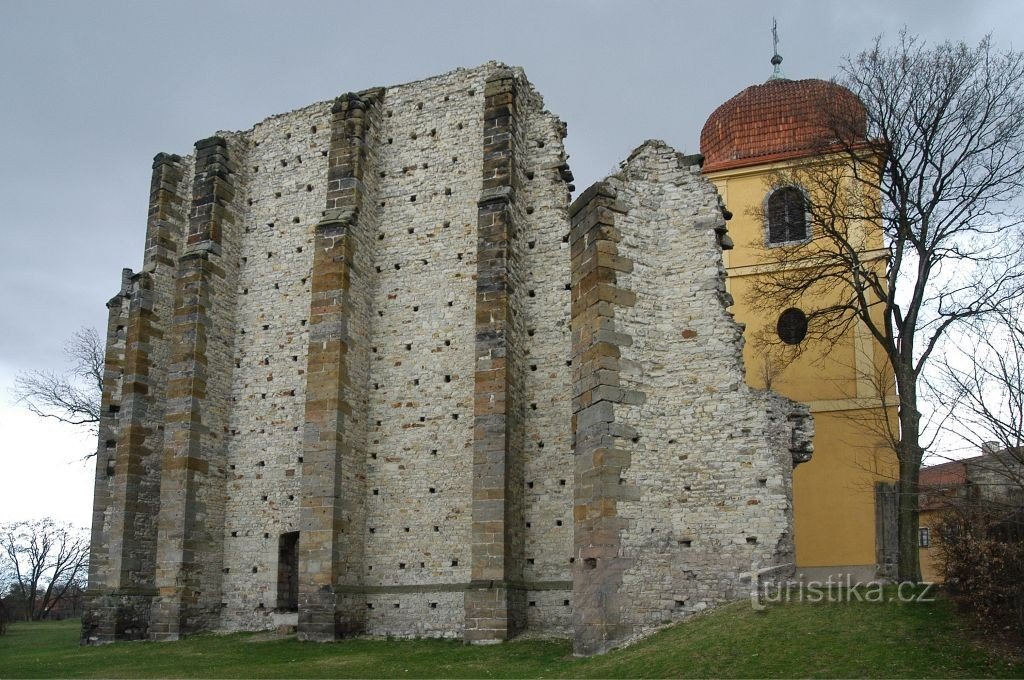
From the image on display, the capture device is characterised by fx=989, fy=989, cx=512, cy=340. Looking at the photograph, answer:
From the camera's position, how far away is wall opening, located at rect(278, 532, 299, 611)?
63.9ft

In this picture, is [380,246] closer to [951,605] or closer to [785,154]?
[785,154]

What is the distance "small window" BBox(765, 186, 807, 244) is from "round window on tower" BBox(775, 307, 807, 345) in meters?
1.81

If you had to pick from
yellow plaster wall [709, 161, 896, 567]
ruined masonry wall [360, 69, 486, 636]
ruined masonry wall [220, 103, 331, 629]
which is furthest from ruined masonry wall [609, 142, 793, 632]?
ruined masonry wall [220, 103, 331, 629]

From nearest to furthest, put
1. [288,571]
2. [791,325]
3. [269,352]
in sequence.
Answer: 1. [288,571]
2. [269,352]
3. [791,325]

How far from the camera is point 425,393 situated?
63.1 ft

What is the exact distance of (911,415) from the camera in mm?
15852

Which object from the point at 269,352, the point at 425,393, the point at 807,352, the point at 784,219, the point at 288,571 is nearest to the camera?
the point at 425,393

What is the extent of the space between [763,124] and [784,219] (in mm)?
2925

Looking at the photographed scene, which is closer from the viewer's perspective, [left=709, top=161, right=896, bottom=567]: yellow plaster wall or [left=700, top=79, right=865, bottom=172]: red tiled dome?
[left=709, top=161, right=896, bottom=567]: yellow plaster wall

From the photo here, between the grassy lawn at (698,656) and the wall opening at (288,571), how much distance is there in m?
1.86

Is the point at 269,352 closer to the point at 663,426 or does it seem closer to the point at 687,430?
the point at 663,426

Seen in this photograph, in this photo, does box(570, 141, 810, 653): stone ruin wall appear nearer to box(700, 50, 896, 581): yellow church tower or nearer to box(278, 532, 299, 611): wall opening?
box(700, 50, 896, 581): yellow church tower

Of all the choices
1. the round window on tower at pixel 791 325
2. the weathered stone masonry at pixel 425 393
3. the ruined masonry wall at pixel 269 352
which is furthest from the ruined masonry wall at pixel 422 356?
the round window on tower at pixel 791 325

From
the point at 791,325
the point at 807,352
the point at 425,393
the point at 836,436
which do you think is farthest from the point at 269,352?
the point at 836,436
